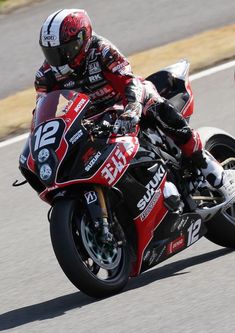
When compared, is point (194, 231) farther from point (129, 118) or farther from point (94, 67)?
point (94, 67)

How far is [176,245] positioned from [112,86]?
3.42 feet

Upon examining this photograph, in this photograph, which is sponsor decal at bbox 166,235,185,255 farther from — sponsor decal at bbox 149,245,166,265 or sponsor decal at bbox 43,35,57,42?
sponsor decal at bbox 43,35,57,42

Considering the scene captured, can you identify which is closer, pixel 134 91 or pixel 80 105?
pixel 80 105

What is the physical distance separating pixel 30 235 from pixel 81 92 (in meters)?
1.61

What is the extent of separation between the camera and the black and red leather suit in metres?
6.69

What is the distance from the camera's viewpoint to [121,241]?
647cm

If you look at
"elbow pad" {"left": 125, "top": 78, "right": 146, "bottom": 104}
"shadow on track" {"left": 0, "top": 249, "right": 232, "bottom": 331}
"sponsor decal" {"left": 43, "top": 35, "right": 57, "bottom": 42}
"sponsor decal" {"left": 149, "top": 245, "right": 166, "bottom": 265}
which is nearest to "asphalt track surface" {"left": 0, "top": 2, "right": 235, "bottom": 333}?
"shadow on track" {"left": 0, "top": 249, "right": 232, "bottom": 331}

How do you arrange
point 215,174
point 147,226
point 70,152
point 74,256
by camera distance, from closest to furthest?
point 74,256
point 70,152
point 147,226
point 215,174

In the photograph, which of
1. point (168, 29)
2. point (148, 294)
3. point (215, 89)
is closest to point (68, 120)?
point (148, 294)

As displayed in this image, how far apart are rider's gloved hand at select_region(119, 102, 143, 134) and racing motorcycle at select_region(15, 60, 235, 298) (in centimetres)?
3

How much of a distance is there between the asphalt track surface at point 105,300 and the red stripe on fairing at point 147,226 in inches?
5.9

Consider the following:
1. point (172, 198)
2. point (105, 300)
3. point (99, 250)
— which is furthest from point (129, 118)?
point (105, 300)

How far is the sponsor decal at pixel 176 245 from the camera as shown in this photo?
22.2 ft

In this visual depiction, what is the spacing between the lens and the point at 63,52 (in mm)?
6539
